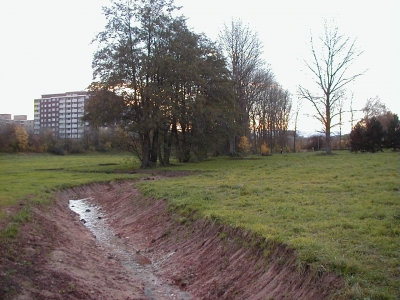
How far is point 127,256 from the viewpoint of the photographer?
39.3ft

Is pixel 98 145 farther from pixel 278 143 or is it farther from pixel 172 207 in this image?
pixel 172 207

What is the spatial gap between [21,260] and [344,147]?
3075 inches

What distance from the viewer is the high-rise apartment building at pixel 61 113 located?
133m

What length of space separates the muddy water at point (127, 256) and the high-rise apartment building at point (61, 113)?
11710 cm

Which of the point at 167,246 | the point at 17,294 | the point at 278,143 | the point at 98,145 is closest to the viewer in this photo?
the point at 17,294

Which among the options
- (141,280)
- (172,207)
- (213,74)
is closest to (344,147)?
(213,74)

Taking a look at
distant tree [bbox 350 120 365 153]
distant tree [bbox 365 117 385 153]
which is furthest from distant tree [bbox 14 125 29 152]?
distant tree [bbox 365 117 385 153]

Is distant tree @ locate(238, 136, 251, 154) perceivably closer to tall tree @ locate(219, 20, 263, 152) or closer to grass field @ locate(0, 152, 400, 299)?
tall tree @ locate(219, 20, 263, 152)

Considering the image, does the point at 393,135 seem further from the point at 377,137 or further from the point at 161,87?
the point at 161,87

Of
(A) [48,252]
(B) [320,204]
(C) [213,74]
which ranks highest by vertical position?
(C) [213,74]

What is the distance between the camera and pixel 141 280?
387 inches

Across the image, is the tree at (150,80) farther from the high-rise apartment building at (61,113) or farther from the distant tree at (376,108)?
the high-rise apartment building at (61,113)

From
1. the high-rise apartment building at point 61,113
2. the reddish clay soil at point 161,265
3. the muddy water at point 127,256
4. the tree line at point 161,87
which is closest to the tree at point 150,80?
the tree line at point 161,87

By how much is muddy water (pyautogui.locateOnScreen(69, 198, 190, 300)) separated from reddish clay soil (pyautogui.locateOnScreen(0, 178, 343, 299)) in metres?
0.19
